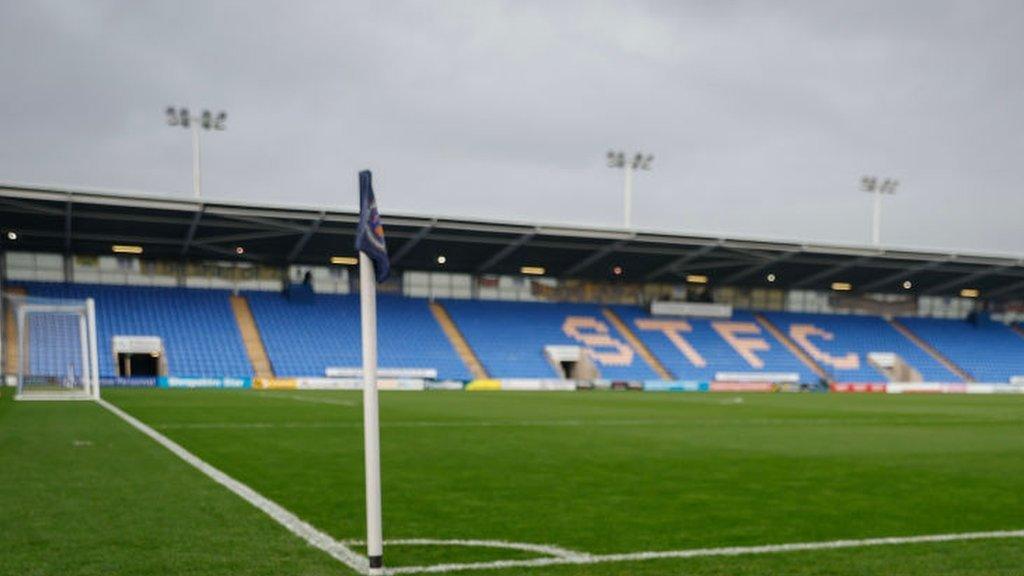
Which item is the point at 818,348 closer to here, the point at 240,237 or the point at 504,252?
the point at 504,252

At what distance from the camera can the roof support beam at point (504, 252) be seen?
47.1 meters

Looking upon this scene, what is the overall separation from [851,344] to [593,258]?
19.7 meters

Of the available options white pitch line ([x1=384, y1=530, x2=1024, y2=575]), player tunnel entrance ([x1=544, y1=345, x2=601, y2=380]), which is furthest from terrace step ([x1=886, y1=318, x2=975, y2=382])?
white pitch line ([x1=384, y1=530, x2=1024, y2=575])

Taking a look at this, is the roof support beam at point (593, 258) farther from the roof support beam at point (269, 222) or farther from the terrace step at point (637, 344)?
the roof support beam at point (269, 222)

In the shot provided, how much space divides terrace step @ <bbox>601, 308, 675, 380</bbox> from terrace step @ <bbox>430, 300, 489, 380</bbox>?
33.5 ft

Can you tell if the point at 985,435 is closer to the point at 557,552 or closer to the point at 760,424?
the point at 760,424

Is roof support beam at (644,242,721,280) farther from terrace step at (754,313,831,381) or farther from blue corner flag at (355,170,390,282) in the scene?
blue corner flag at (355,170,390,282)

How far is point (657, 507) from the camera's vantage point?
820 cm

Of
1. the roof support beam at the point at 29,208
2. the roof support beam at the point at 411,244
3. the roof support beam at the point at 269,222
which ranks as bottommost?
the roof support beam at the point at 411,244

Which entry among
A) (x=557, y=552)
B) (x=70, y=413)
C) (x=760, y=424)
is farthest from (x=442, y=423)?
(x=557, y=552)

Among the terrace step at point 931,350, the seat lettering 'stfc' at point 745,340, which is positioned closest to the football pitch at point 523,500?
the seat lettering 'stfc' at point 745,340

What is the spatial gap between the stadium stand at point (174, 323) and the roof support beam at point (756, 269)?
30516 millimetres

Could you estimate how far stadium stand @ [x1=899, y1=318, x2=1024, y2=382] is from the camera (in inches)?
2287

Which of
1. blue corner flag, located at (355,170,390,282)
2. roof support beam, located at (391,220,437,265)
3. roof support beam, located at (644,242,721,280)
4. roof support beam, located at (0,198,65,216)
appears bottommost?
blue corner flag, located at (355,170,390,282)
